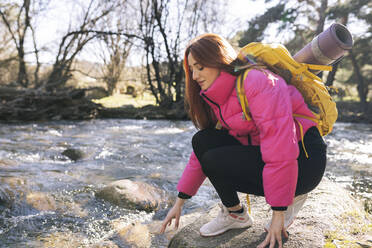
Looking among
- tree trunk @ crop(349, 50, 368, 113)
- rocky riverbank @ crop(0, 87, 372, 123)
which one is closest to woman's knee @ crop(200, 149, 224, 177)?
rocky riverbank @ crop(0, 87, 372, 123)

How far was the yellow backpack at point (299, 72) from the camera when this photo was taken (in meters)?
1.60

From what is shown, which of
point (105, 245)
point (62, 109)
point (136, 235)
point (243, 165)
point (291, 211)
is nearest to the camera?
point (243, 165)

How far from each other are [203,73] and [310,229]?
3.55ft

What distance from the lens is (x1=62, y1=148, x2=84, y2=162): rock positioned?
4648 mm

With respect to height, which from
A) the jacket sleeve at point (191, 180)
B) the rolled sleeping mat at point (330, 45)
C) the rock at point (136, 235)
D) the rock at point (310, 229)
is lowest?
the rock at point (136, 235)

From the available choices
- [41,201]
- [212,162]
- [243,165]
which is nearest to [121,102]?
[41,201]

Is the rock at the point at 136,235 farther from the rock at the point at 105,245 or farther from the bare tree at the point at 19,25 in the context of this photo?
the bare tree at the point at 19,25

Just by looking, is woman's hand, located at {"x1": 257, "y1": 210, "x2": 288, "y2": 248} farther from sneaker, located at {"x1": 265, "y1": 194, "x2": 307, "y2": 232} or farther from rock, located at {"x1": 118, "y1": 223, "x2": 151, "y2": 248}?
rock, located at {"x1": 118, "y1": 223, "x2": 151, "y2": 248}

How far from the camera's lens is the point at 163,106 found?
11609mm

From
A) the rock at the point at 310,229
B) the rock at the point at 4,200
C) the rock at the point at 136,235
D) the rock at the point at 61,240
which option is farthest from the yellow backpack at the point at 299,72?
the rock at the point at 4,200

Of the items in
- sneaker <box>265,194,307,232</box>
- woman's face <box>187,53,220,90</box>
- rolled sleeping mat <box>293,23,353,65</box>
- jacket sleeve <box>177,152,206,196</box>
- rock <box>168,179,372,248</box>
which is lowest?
rock <box>168,179,372,248</box>

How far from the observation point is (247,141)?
5.93 feet

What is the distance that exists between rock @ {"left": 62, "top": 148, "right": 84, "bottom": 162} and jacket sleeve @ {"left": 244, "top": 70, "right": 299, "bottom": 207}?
3.68m

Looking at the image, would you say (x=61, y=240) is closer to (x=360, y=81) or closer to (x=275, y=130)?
(x=275, y=130)
